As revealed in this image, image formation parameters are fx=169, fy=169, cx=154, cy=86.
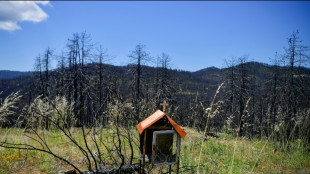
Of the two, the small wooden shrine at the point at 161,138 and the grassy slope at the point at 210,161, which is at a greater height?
the small wooden shrine at the point at 161,138

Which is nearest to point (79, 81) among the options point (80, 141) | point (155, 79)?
point (155, 79)

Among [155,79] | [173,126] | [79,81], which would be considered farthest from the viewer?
[155,79]

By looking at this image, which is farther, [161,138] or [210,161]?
[210,161]

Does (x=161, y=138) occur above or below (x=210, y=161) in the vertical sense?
above

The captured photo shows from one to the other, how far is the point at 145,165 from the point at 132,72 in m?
16.1

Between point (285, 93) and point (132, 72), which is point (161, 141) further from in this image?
point (132, 72)

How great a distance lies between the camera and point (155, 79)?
2323 centimetres

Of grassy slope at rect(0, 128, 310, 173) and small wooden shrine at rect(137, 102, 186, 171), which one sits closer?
small wooden shrine at rect(137, 102, 186, 171)

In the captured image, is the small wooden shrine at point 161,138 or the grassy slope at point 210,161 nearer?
the small wooden shrine at point 161,138

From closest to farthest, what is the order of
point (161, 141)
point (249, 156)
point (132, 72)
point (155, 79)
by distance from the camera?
point (161, 141)
point (249, 156)
point (132, 72)
point (155, 79)

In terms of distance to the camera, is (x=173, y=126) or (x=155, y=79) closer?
(x=173, y=126)

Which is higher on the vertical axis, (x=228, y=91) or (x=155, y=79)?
(x=155, y=79)

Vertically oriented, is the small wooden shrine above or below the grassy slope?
above

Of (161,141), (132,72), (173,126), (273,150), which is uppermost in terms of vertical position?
(132,72)
